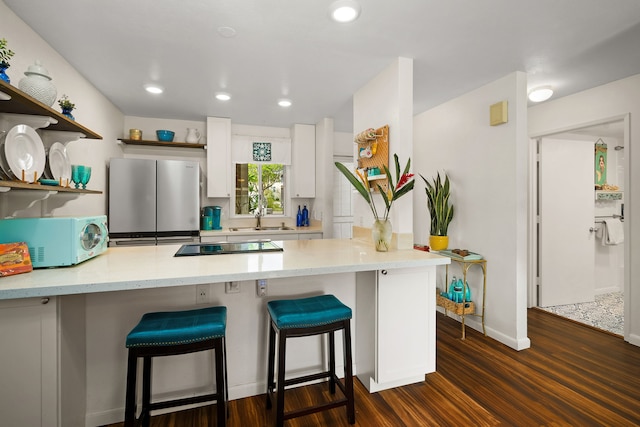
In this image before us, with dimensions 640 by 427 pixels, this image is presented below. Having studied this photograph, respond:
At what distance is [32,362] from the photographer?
4.28 ft

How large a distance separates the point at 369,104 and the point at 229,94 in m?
1.52

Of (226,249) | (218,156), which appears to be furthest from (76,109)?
(226,249)

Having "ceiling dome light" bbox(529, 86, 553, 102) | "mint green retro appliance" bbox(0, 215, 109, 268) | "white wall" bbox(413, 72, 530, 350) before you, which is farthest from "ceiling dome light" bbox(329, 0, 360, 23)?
"ceiling dome light" bbox(529, 86, 553, 102)

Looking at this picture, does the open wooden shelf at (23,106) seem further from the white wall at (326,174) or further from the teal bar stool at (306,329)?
the white wall at (326,174)

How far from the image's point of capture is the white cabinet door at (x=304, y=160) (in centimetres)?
461

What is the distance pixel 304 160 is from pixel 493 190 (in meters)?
2.58

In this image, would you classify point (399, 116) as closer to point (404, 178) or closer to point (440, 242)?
point (404, 178)

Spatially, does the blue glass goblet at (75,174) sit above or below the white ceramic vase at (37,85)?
below

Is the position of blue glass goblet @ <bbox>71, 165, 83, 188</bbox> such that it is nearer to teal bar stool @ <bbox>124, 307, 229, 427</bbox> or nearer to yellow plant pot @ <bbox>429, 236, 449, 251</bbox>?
teal bar stool @ <bbox>124, 307, 229, 427</bbox>

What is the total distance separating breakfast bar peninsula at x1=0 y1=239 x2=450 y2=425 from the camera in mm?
1317

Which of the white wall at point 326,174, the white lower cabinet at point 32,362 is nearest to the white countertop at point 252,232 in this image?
the white wall at point 326,174

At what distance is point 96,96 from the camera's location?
3.13 metres

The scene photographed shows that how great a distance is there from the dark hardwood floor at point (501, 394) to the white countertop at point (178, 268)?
0.90 meters

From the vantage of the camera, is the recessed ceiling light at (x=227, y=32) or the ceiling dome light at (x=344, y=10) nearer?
the ceiling dome light at (x=344, y=10)
